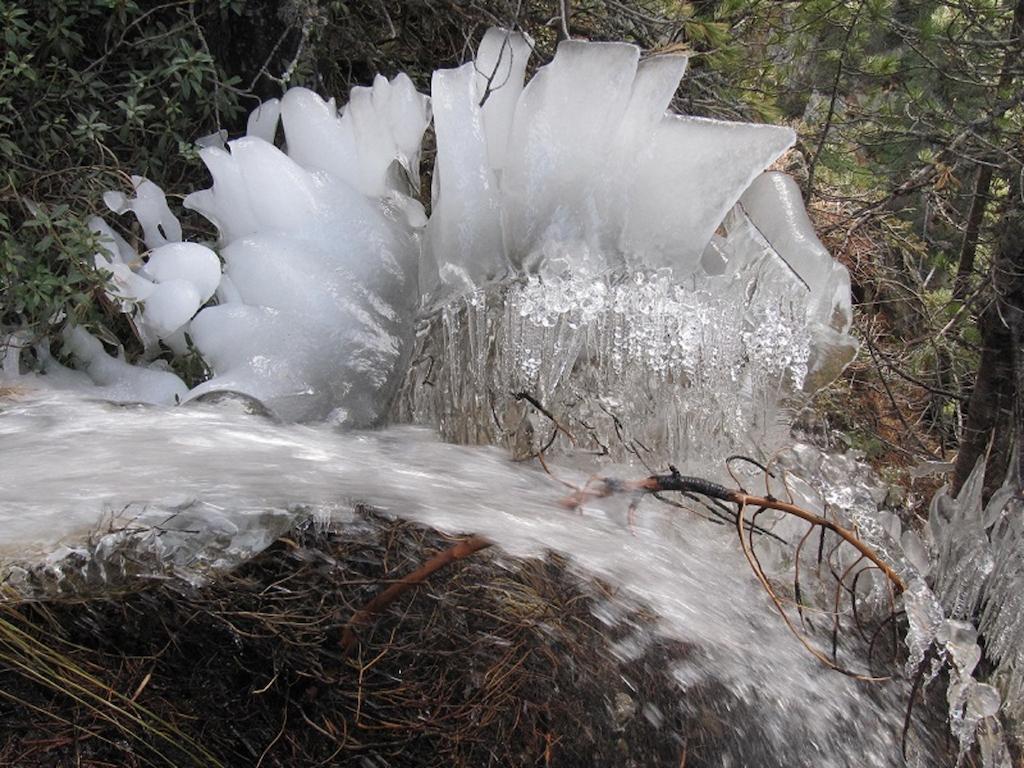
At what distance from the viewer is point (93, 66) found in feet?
8.77

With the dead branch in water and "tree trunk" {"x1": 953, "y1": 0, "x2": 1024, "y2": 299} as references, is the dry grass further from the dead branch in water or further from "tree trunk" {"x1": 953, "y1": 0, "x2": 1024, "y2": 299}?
"tree trunk" {"x1": 953, "y1": 0, "x2": 1024, "y2": 299}

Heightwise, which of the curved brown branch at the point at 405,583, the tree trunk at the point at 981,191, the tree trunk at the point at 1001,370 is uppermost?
the tree trunk at the point at 981,191

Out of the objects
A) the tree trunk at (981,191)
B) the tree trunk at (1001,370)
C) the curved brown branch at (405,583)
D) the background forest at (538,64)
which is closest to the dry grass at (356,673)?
the curved brown branch at (405,583)

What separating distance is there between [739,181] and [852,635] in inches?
41.3

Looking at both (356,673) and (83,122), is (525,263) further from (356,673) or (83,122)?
(83,122)

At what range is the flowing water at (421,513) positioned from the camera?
1831 millimetres

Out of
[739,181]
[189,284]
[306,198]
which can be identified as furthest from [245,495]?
[739,181]

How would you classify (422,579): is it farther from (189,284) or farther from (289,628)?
(189,284)

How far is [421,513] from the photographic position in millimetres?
2018


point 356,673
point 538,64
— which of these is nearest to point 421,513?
point 356,673

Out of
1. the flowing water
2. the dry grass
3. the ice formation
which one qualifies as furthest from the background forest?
the dry grass

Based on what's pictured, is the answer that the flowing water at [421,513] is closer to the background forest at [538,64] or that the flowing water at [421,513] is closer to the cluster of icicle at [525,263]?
the cluster of icicle at [525,263]

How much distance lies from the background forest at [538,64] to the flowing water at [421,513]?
443 mm

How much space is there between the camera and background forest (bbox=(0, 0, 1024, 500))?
253 cm
